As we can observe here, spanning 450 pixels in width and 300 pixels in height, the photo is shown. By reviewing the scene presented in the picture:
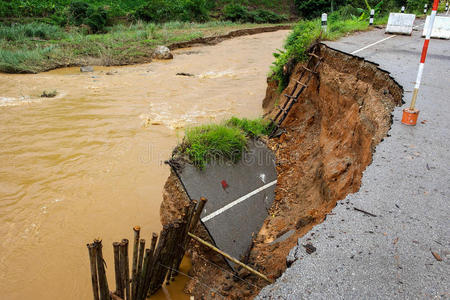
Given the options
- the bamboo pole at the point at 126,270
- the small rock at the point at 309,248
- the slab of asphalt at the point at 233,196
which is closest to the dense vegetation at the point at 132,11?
the slab of asphalt at the point at 233,196

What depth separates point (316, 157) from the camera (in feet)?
19.9

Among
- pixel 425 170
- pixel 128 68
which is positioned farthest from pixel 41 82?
pixel 425 170

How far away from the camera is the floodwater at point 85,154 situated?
17.1 feet

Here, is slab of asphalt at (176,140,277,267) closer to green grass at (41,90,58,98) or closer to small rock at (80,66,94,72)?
green grass at (41,90,58,98)

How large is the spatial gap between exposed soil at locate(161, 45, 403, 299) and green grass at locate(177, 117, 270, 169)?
21.6 inches

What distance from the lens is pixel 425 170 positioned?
346 cm

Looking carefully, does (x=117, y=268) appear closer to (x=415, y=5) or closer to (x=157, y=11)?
(x=415, y=5)

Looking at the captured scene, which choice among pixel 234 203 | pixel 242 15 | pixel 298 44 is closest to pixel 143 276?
pixel 234 203

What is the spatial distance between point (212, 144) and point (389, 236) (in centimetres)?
336

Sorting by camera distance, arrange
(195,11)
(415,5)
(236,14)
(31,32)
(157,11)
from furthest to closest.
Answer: (236,14) < (195,11) < (157,11) < (415,5) < (31,32)

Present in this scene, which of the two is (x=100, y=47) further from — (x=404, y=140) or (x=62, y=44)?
(x=404, y=140)

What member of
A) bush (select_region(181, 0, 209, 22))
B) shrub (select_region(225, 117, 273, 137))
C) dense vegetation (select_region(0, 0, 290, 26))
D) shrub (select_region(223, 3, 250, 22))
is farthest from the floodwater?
shrub (select_region(223, 3, 250, 22))

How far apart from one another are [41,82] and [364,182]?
1486cm

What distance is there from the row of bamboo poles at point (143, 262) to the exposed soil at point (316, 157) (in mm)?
603
